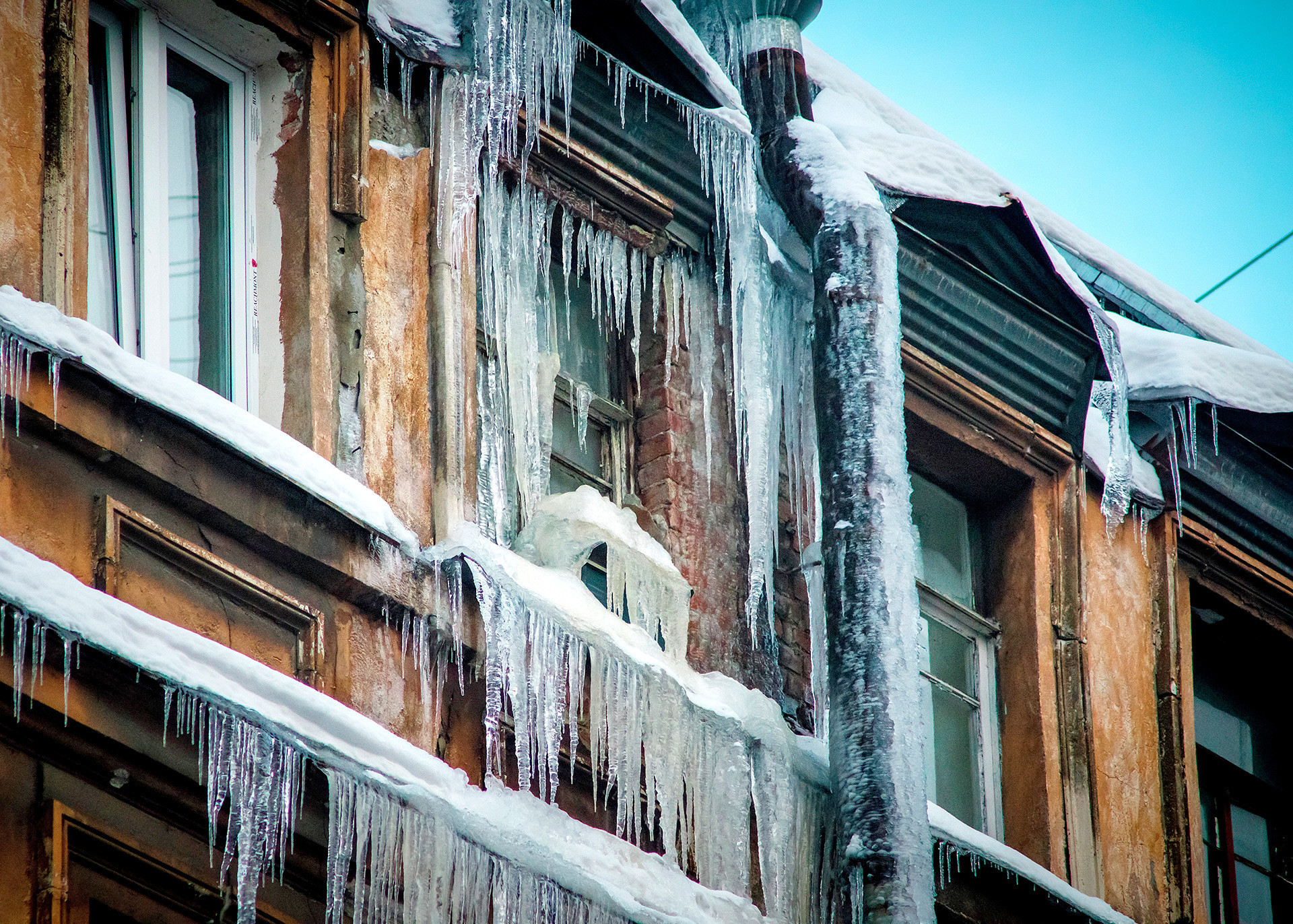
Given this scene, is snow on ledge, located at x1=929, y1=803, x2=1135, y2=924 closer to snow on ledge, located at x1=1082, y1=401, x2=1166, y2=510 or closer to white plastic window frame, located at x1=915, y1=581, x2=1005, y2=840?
white plastic window frame, located at x1=915, y1=581, x2=1005, y2=840

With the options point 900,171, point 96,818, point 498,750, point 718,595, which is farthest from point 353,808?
point 900,171

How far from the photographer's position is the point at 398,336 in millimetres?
5520

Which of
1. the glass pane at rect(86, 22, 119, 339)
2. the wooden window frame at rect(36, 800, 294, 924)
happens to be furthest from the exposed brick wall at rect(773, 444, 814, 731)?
the glass pane at rect(86, 22, 119, 339)

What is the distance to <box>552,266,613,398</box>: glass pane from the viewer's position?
21.3ft

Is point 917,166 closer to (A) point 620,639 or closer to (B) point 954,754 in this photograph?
(B) point 954,754

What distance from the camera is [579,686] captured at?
5.33m

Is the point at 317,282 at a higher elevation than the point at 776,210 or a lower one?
lower

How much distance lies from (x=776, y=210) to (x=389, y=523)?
235 centimetres

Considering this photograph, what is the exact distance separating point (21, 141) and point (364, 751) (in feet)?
5.69

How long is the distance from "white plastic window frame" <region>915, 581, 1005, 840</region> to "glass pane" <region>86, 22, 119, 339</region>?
11.9 ft

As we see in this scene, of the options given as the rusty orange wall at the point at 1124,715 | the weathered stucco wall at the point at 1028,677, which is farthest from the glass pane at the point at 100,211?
the rusty orange wall at the point at 1124,715

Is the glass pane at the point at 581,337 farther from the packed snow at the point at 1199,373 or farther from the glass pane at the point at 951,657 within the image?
the packed snow at the point at 1199,373

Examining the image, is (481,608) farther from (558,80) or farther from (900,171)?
(900,171)

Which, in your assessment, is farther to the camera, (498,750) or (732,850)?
(732,850)
